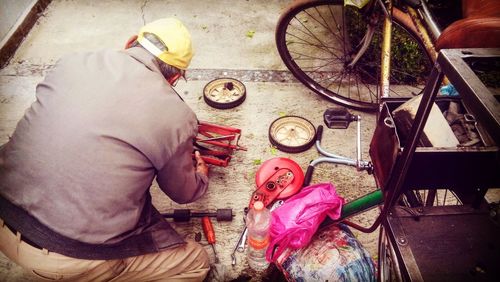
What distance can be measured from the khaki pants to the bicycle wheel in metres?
2.57

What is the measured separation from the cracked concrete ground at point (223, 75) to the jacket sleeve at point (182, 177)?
2.24 feet

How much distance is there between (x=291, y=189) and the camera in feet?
10.5

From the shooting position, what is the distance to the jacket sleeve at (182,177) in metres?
2.26

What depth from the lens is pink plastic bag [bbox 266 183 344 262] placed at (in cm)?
247

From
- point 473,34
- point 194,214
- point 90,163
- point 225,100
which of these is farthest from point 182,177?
point 473,34

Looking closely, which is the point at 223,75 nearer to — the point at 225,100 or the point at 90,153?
the point at 225,100

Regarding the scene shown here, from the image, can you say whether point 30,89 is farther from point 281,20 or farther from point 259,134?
point 281,20

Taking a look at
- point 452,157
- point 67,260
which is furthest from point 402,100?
point 67,260

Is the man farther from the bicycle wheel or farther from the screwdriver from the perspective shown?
the bicycle wheel

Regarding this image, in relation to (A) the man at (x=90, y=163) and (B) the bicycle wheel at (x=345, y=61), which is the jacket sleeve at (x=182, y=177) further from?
(B) the bicycle wheel at (x=345, y=61)

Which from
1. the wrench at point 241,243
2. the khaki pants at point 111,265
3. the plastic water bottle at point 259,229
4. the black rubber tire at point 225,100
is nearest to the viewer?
the khaki pants at point 111,265

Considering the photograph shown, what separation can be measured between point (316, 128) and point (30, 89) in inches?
144

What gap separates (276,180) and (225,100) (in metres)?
1.42

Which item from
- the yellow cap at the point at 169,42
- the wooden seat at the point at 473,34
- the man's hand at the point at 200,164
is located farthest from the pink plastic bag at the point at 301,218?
the wooden seat at the point at 473,34
